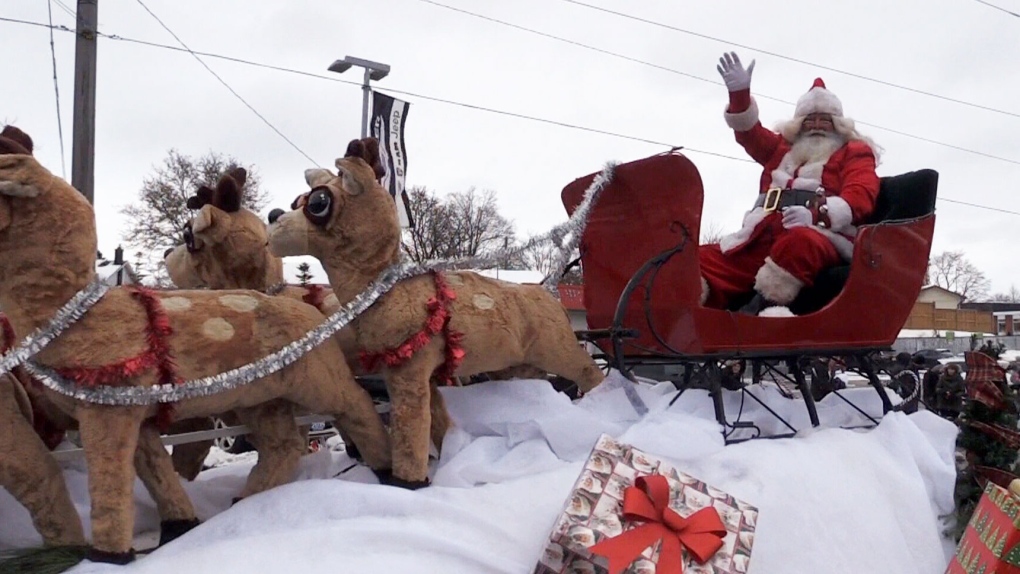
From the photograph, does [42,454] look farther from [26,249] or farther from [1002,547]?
[1002,547]

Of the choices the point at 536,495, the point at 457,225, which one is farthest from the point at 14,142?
the point at 457,225

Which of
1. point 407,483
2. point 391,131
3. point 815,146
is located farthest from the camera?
point 391,131

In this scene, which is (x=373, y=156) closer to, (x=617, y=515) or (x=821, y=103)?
(x=617, y=515)

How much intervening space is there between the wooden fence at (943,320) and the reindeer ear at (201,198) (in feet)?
85.0

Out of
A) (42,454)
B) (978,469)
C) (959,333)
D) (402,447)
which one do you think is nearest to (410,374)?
(402,447)

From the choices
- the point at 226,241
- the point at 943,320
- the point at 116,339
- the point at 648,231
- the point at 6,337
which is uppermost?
the point at 648,231

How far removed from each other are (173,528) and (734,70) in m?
3.06

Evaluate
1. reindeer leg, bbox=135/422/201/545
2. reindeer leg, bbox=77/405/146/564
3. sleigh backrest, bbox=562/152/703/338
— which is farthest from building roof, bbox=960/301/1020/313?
reindeer leg, bbox=77/405/146/564

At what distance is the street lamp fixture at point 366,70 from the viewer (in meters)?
9.87

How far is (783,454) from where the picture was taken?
2.60 m

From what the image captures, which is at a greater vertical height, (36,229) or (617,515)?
(36,229)

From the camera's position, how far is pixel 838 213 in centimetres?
340

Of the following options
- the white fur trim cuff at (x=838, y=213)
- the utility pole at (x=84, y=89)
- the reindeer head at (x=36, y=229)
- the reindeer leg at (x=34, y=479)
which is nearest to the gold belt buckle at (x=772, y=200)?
the white fur trim cuff at (x=838, y=213)

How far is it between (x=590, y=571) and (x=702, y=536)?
0.29 meters
